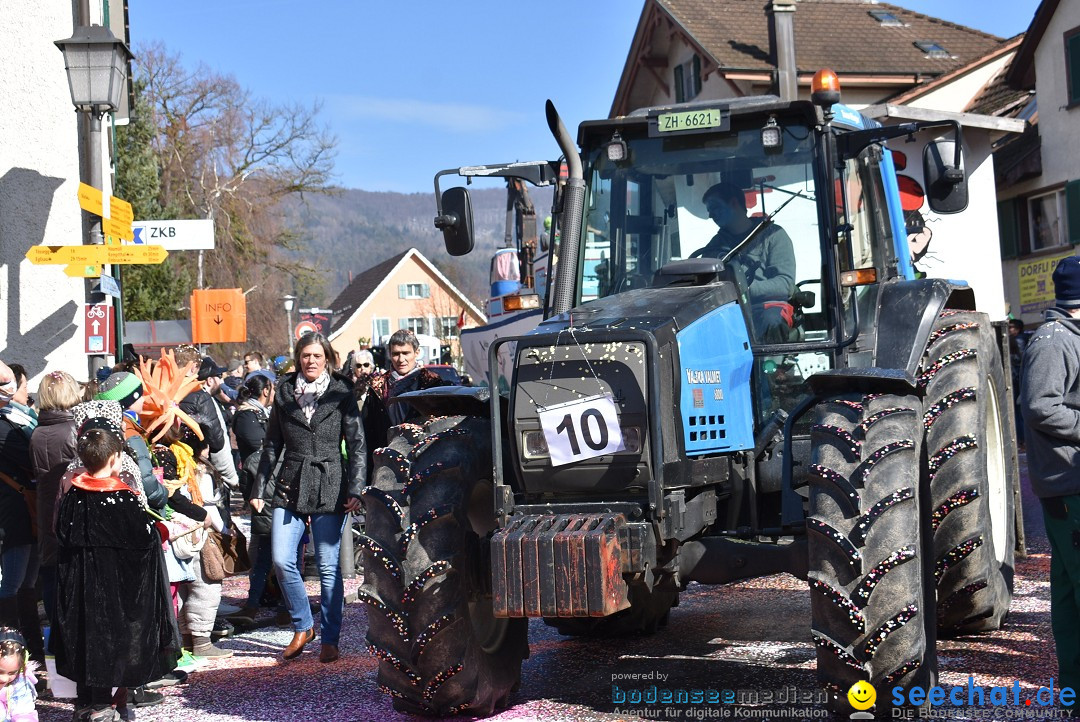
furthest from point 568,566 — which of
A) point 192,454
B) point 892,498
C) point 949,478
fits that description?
point 192,454

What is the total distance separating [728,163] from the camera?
21.2ft

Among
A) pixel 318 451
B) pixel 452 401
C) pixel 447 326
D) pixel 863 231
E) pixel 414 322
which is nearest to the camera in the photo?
pixel 452 401

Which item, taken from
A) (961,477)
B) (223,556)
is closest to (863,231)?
(961,477)

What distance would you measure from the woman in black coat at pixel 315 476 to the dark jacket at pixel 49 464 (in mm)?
1165

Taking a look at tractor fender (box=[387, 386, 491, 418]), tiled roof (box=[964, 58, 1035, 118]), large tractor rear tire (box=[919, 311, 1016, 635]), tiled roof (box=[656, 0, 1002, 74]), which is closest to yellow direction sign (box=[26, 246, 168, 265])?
tractor fender (box=[387, 386, 491, 418])

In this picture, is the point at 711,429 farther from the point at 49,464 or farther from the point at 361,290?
the point at 361,290

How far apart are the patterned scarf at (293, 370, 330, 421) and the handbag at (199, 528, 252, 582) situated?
101 centimetres

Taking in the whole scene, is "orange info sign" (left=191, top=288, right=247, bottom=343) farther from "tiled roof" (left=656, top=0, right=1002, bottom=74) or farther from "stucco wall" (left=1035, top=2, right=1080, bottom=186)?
"stucco wall" (left=1035, top=2, right=1080, bottom=186)

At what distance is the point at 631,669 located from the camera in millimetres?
6500

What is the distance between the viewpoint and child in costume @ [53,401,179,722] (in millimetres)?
6141

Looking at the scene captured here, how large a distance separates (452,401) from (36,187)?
33.7 feet

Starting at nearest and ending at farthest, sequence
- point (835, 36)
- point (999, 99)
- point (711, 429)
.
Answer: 1. point (711, 429)
2. point (999, 99)
3. point (835, 36)

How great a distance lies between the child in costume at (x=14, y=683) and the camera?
18.9 ft

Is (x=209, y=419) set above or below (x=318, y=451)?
above
